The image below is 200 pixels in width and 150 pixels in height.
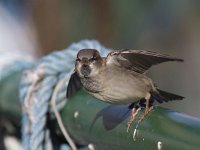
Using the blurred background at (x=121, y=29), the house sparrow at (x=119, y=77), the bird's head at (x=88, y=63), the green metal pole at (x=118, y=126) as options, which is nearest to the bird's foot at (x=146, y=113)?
the green metal pole at (x=118, y=126)

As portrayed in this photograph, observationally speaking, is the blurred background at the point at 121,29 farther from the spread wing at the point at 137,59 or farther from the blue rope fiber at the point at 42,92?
the spread wing at the point at 137,59

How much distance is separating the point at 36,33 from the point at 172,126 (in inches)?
147

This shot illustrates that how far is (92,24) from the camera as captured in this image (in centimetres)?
533

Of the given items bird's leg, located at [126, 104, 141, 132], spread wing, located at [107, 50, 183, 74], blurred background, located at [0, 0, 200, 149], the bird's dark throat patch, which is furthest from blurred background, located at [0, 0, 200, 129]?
bird's leg, located at [126, 104, 141, 132]

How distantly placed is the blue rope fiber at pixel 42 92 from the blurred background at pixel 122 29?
111 inches

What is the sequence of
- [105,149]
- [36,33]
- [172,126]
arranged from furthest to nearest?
[36,33]
[105,149]
[172,126]

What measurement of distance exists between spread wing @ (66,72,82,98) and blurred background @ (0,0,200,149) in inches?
112

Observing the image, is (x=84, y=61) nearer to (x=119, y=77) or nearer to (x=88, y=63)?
(x=88, y=63)

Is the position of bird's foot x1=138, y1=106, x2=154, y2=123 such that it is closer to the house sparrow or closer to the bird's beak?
the house sparrow

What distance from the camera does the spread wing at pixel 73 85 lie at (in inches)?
63.9

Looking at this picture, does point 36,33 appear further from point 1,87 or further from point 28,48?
point 1,87

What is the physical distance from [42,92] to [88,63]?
16 centimetres

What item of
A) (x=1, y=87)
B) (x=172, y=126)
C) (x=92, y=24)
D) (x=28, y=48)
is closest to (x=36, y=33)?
(x=28, y=48)

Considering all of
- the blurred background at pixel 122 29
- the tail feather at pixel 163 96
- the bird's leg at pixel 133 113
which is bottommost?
the blurred background at pixel 122 29
